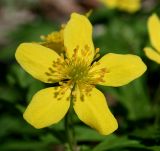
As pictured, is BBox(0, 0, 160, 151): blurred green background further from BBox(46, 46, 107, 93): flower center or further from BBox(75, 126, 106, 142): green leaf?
BBox(46, 46, 107, 93): flower center

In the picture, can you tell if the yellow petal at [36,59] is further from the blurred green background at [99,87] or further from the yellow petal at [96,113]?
the blurred green background at [99,87]

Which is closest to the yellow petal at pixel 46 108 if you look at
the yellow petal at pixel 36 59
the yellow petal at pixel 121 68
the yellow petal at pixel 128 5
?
the yellow petal at pixel 36 59

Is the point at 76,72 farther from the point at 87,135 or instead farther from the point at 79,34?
the point at 87,135

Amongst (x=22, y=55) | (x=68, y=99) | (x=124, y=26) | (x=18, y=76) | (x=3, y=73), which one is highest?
(x=22, y=55)

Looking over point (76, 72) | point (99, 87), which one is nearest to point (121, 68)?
point (76, 72)

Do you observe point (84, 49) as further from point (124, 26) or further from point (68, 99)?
point (124, 26)

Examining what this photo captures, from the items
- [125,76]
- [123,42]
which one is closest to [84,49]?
[125,76]
